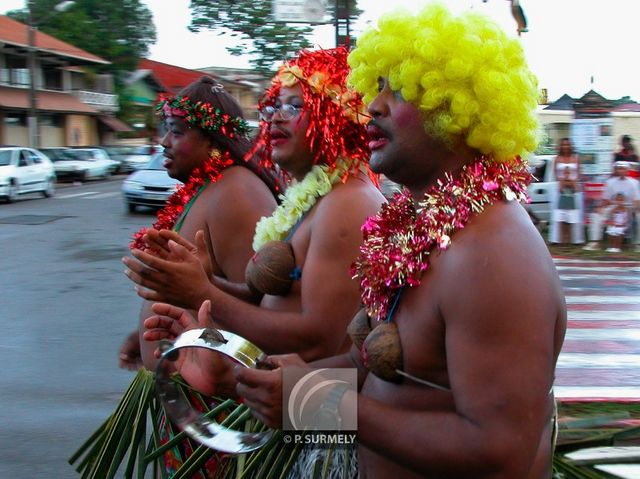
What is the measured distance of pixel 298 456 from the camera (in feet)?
7.87

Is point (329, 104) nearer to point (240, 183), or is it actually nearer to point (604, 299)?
point (240, 183)

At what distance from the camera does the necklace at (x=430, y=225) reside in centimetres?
168

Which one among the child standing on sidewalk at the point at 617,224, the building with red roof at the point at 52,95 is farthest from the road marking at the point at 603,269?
the building with red roof at the point at 52,95

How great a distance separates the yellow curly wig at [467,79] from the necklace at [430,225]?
0.07 m

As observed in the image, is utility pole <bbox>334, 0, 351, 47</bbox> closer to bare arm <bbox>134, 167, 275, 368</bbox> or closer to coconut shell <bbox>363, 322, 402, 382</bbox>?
bare arm <bbox>134, 167, 275, 368</bbox>

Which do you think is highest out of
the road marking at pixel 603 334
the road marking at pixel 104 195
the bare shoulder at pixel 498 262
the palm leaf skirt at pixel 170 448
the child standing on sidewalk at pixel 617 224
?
the bare shoulder at pixel 498 262

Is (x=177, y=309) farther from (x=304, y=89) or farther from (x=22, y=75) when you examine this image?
(x=22, y=75)

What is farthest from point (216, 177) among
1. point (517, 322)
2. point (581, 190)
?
Answer: point (581, 190)

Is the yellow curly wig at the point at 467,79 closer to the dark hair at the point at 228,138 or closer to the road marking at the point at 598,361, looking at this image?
the dark hair at the point at 228,138

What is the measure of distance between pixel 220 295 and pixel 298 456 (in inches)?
20.9

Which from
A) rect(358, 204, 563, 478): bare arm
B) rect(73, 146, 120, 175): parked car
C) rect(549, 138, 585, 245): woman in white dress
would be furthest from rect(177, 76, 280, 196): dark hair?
rect(73, 146, 120, 175): parked car

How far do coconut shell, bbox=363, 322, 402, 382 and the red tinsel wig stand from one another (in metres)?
1.00

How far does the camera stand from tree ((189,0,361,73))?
1608 cm

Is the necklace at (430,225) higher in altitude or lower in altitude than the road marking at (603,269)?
higher
